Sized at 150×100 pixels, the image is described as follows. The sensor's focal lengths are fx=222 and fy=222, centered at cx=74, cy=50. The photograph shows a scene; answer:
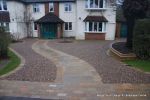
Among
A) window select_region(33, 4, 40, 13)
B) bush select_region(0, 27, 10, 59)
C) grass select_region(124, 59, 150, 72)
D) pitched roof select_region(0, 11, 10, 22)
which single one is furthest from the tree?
window select_region(33, 4, 40, 13)

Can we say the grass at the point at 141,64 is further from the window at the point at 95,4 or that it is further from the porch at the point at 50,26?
the porch at the point at 50,26

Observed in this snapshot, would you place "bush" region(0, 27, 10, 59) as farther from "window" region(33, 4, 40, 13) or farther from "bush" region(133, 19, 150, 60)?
"window" region(33, 4, 40, 13)

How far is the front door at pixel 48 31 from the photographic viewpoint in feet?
112

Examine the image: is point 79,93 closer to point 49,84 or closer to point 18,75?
point 49,84

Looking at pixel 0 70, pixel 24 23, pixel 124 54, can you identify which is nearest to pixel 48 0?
pixel 24 23

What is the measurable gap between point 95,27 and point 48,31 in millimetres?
7527

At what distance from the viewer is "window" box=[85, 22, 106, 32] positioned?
3125cm

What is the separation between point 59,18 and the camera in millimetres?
34062

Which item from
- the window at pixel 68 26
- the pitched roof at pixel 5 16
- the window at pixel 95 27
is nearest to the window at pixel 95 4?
the window at pixel 95 27

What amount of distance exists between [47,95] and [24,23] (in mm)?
28107

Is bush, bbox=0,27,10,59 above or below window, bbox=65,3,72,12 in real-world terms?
below

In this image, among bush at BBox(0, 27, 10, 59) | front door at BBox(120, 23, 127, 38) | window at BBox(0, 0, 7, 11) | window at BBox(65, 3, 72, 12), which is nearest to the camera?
bush at BBox(0, 27, 10, 59)

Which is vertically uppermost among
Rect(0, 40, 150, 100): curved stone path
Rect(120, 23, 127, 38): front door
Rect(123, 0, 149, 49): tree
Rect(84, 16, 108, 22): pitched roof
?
Rect(123, 0, 149, 49): tree

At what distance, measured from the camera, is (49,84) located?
967 cm
